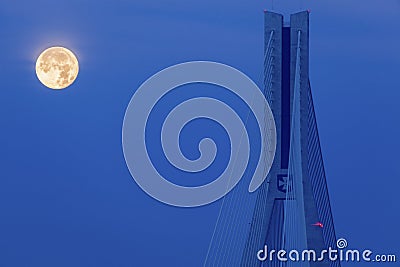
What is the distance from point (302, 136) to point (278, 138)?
0.16 meters

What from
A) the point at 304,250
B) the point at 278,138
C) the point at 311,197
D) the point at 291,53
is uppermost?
the point at 291,53

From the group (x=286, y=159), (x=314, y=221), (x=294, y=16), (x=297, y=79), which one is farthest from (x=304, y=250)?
(x=294, y=16)

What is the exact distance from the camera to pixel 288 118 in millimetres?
5414

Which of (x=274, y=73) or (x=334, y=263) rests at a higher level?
(x=274, y=73)

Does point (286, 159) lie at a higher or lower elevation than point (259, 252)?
higher

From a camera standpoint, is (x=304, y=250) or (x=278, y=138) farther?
(x=278, y=138)

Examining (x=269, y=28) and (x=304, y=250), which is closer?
(x=304, y=250)

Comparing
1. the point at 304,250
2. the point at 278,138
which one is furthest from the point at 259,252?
the point at 278,138

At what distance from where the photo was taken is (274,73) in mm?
5418

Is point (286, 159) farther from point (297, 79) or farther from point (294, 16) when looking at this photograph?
point (294, 16)

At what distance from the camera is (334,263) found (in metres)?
5.22

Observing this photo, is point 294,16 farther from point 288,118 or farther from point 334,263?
point 334,263

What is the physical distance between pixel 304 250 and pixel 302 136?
0.66 meters

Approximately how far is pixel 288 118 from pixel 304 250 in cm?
81
